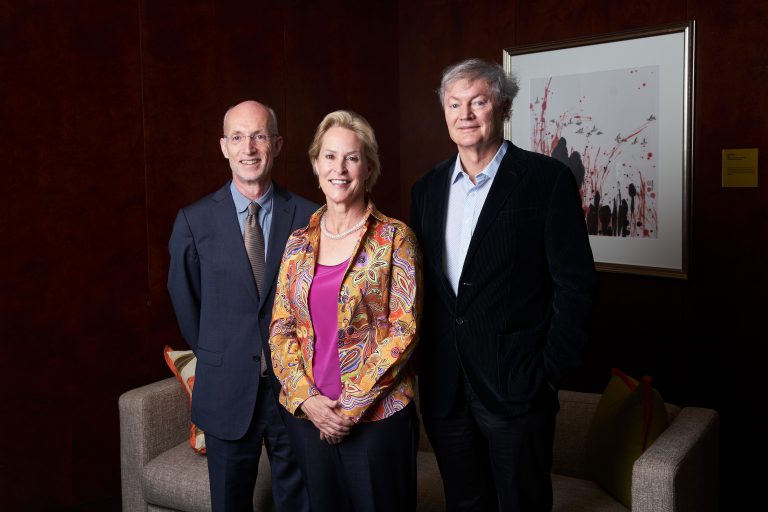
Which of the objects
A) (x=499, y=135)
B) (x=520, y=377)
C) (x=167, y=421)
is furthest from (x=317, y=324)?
(x=167, y=421)

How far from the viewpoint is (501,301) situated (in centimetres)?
224

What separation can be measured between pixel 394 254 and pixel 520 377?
494 millimetres

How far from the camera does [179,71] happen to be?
3.88m

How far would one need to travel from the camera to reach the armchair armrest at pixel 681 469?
2.35 metres

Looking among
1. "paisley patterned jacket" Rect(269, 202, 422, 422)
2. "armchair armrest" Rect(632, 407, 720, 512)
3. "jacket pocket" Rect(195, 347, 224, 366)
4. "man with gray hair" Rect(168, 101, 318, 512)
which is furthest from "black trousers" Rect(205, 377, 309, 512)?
"armchair armrest" Rect(632, 407, 720, 512)

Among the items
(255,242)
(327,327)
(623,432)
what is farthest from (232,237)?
(623,432)

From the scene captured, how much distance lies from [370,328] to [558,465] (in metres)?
1.31

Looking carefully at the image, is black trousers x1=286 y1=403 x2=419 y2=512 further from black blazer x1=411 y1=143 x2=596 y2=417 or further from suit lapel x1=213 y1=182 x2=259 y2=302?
suit lapel x1=213 y1=182 x2=259 y2=302

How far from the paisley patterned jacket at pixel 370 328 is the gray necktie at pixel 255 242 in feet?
0.88

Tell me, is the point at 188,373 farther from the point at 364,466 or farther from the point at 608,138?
the point at 608,138

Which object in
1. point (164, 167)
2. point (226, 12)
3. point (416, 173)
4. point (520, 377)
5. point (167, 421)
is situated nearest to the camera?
point (520, 377)

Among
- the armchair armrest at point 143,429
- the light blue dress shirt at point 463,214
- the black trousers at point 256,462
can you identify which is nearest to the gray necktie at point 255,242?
the black trousers at point 256,462

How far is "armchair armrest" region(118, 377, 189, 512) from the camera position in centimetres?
322

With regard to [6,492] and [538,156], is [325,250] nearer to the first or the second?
[538,156]
